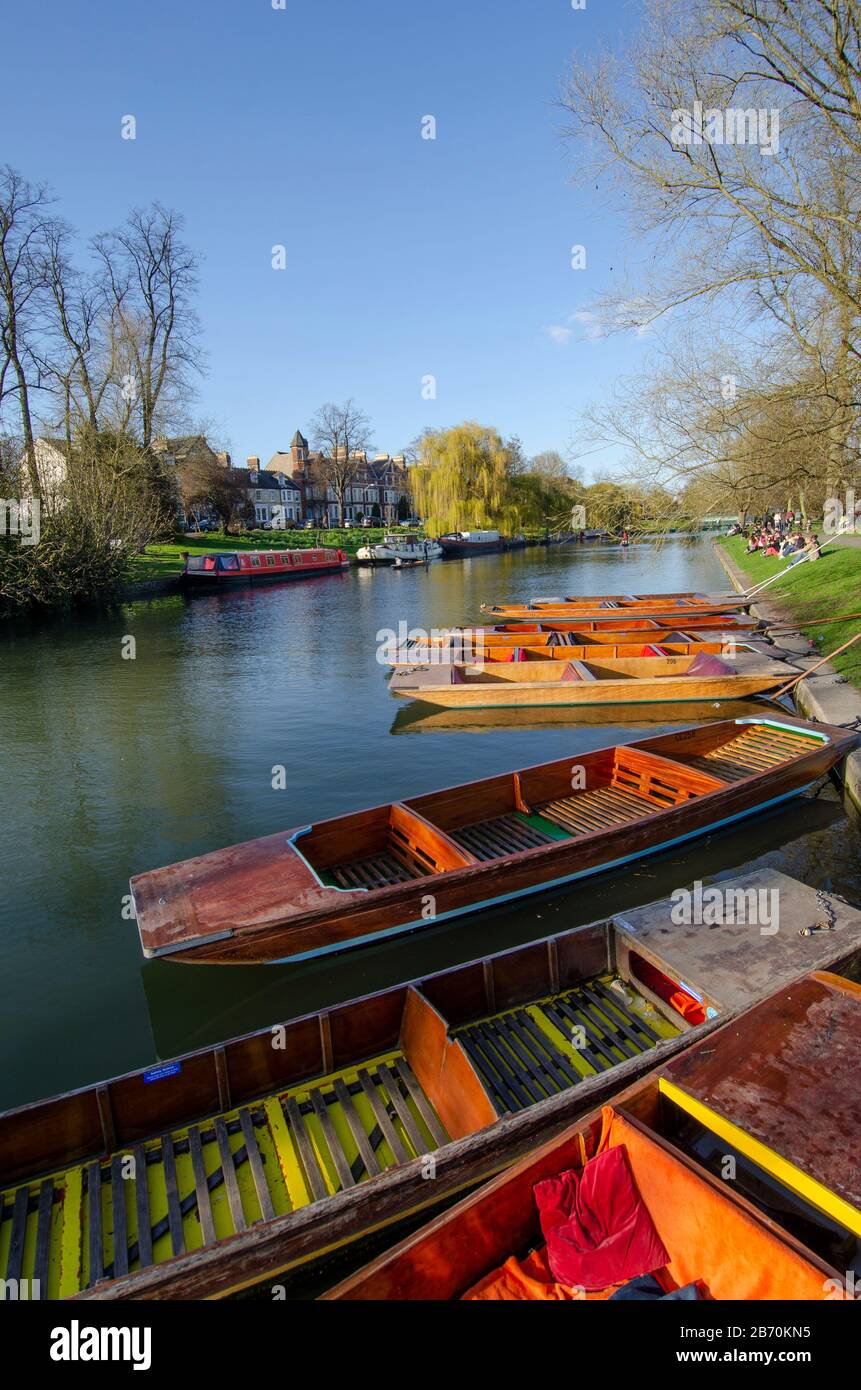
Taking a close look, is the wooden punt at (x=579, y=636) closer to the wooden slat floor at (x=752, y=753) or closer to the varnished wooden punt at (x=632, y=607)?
the varnished wooden punt at (x=632, y=607)

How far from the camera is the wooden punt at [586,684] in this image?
14859 mm

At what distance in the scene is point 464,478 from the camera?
58.6 metres

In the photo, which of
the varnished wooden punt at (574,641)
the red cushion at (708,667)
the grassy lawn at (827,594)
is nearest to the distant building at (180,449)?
the varnished wooden punt at (574,641)

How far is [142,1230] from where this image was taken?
3.90 m

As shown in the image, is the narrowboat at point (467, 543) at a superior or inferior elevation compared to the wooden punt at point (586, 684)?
superior

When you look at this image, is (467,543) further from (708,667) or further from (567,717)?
(567,717)

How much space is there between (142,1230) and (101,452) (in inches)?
1555

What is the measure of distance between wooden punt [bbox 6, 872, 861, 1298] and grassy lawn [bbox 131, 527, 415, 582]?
3444 cm

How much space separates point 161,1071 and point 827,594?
22.0 m

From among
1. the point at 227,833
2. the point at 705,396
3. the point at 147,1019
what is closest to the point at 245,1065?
the point at 147,1019

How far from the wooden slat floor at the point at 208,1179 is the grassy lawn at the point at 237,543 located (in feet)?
114

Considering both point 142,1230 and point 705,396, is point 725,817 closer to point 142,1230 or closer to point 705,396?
point 705,396

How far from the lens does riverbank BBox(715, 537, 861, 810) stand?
12.3 meters

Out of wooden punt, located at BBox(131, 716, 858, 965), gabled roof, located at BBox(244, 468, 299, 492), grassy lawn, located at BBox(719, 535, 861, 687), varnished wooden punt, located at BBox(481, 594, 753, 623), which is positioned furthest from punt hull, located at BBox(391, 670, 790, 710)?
gabled roof, located at BBox(244, 468, 299, 492)
